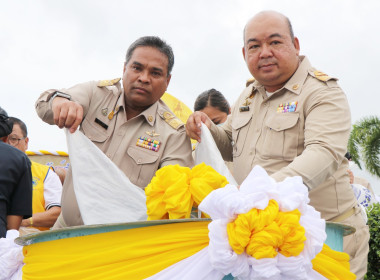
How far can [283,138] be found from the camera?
8.14 ft

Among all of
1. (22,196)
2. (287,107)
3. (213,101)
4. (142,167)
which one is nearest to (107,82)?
(142,167)

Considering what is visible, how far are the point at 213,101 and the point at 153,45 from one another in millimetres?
1852

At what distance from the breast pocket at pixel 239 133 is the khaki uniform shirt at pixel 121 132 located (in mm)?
268

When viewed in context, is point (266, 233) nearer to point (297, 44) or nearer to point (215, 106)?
point (297, 44)

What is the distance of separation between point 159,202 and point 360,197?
12.1 ft

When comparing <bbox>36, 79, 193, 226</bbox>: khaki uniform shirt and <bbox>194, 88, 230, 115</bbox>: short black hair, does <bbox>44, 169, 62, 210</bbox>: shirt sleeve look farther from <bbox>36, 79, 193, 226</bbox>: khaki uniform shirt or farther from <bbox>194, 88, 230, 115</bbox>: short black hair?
<bbox>36, 79, 193, 226</bbox>: khaki uniform shirt

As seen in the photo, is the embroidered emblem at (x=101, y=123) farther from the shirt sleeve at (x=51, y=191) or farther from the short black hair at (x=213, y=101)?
the shirt sleeve at (x=51, y=191)

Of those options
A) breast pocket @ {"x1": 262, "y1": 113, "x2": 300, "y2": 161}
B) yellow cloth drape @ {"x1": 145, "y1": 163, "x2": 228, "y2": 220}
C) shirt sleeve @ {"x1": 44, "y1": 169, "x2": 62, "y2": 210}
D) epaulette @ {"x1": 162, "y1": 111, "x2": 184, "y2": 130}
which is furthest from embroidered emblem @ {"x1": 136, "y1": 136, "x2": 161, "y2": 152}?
shirt sleeve @ {"x1": 44, "y1": 169, "x2": 62, "y2": 210}

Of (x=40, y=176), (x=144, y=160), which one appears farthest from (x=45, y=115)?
(x=40, y=176)

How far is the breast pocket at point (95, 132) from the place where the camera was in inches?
108

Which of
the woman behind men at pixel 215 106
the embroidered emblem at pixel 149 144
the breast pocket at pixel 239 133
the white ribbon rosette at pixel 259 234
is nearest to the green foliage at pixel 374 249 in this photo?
the woman behind men at pixel 215 106

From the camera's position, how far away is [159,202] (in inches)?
70.6

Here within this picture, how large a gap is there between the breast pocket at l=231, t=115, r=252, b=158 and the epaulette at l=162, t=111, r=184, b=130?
32 cm

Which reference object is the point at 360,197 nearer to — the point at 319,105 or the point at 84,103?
the point at 319,105
